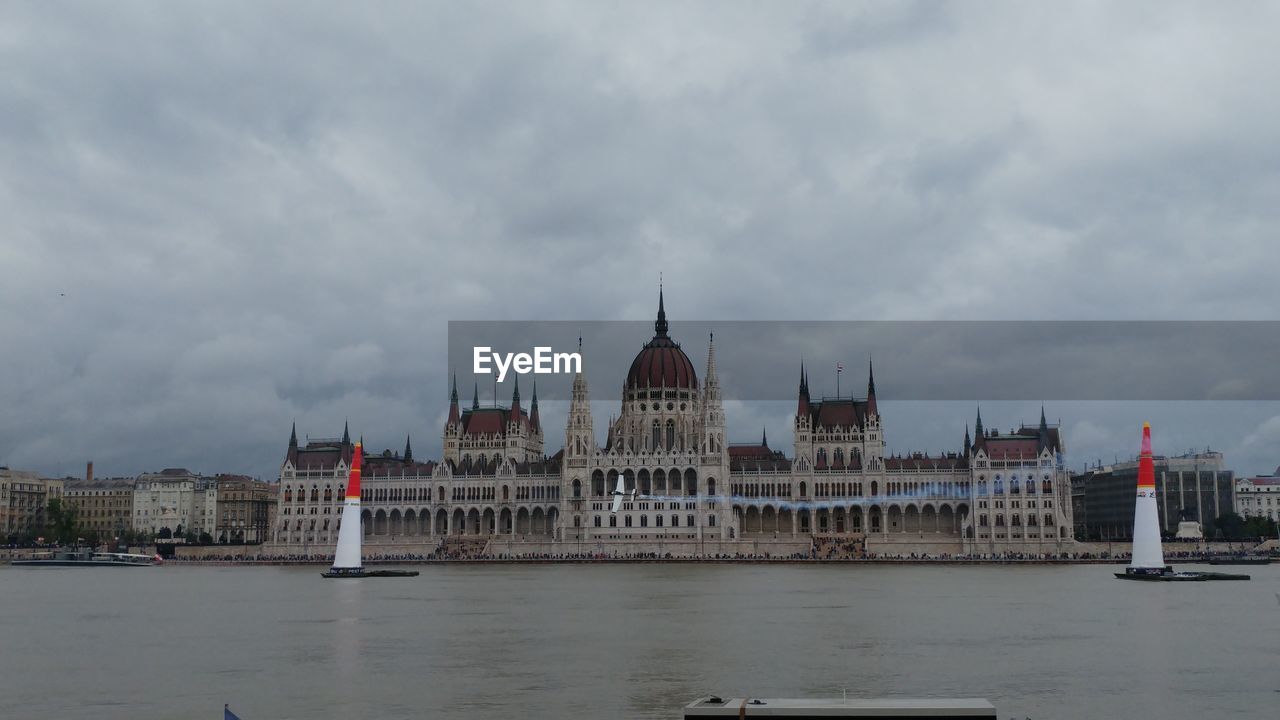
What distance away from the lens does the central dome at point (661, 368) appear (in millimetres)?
178125

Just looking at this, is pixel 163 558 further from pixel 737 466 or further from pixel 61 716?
pixel 61 716

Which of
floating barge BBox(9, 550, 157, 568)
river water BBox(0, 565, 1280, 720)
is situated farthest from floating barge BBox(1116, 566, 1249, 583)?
floating barge BBox(9, 550, 157, 568)

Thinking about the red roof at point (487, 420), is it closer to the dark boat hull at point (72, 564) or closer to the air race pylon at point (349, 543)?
the dark boat hull at point (72, 564)

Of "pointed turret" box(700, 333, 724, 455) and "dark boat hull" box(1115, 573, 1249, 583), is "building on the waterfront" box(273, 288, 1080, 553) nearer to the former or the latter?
"pointed turret" box(700, 333, 724, 455)

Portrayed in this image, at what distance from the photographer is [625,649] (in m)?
52.4

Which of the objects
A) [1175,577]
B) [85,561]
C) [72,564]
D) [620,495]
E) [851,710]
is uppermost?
[620,495]

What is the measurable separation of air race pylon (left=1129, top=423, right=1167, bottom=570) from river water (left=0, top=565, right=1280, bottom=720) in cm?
343

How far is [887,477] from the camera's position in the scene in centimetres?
16412

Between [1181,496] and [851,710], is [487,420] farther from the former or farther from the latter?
[851,710]

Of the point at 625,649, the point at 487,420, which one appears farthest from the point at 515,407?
the point at 625,649

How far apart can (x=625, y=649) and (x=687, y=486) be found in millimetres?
114366

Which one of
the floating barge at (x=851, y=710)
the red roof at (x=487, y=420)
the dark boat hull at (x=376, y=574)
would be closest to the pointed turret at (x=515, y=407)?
the red roof at (x=487, y=420)

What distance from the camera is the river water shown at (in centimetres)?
3922

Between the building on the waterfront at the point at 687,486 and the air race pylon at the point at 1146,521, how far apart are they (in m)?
53.1
